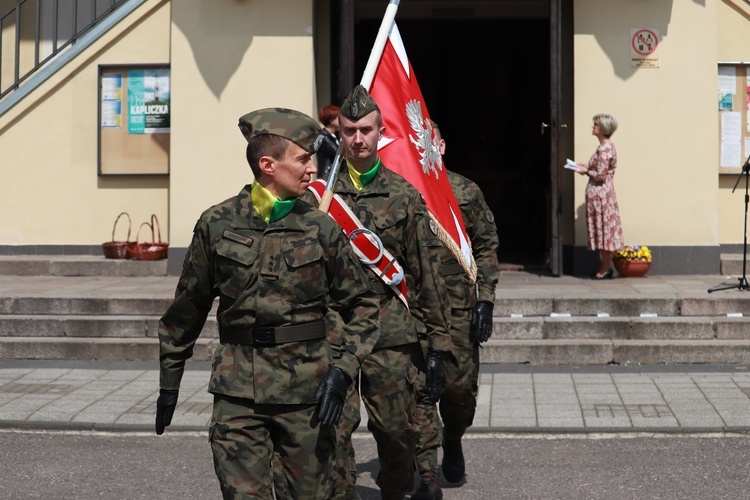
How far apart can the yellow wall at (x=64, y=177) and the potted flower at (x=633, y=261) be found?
18.3 feet

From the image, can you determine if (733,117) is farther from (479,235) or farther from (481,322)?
(481,322)

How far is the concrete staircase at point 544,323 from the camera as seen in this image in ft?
35.4

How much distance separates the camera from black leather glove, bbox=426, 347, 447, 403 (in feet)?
19.5

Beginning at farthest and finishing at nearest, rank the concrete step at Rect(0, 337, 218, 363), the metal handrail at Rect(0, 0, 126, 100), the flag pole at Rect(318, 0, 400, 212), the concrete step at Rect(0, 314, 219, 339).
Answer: the metal handrail at Rect(0, 0, 126, 100) < the concrete step at Rect(0, 314, 219, 339) < the concrete step at Rect(0, 337, 218, 363) < the flag pole at Rect(318, 0, 400, 212)

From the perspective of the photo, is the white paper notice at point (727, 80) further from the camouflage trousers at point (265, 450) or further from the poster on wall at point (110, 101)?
the camouflage trousers at point (265, 450)

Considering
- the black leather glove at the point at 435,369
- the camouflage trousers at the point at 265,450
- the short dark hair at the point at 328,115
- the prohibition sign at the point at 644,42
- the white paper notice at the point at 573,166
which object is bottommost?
the camouflage trousers at the point at 265,450

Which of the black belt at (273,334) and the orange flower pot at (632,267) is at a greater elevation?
the orange flower pot at (632,267)

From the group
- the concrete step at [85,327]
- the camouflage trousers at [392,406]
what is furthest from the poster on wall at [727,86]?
the camouflage trousers at [392,406]

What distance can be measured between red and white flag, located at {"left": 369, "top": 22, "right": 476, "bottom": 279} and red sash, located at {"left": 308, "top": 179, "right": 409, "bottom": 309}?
0.84 m

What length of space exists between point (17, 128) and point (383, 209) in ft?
34.1

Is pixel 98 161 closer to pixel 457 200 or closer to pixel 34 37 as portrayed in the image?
pixel 34 37

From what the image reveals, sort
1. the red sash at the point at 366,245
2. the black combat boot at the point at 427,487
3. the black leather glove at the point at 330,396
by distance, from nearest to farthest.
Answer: the black leather glove at the point at 330,396 < the red sash at the point at 366,245 < the black combat boot at the point at 427,487

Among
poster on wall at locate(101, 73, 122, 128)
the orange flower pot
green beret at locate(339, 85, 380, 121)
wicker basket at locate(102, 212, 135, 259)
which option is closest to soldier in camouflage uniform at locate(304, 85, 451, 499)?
green beret at locate(339, 85, 380, 121)

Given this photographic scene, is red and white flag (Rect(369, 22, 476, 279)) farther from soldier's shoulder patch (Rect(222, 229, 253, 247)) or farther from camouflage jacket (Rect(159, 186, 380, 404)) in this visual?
soldier's shoulder patch (Rect(222, 229, 253, 247))
